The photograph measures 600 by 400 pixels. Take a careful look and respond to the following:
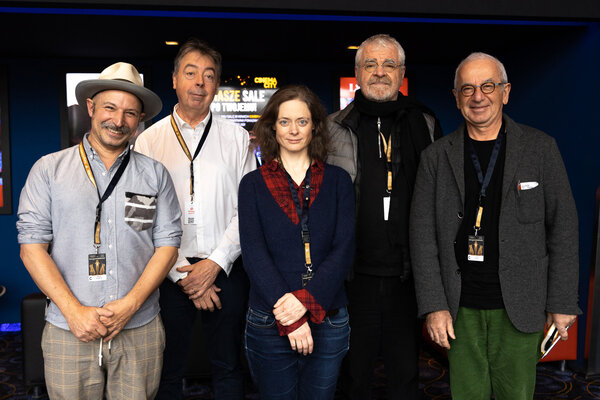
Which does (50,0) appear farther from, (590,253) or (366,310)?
(590,253)

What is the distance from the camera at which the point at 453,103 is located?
548 centimetres

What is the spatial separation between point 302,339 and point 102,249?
2.62ft

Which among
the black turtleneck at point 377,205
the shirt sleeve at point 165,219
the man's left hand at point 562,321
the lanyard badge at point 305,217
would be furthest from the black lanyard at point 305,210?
the man's left hand at point 562,321

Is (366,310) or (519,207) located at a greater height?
(519,207)

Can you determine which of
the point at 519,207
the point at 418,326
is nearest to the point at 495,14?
the point at 519,207

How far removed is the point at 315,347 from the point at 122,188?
946mm

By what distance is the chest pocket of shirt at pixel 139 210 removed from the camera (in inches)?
69.4

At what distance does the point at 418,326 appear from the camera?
218 cm

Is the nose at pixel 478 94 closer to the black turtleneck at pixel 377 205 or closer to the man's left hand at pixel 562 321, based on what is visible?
the black turtleneck at pixel 377 205

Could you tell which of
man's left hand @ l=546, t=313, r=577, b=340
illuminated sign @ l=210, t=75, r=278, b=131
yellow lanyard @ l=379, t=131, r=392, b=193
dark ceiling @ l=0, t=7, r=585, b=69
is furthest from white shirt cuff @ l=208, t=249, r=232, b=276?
illuminated sign @ l=210, t=75, r=278, b=131

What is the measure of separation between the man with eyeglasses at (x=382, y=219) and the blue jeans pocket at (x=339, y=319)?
29 cm

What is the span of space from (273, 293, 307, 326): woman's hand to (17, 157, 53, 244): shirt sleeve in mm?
863

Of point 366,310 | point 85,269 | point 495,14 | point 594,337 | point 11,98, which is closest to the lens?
point 85,269

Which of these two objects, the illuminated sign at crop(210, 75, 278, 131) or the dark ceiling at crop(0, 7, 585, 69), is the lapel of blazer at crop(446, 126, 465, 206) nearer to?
the dark ceiling at crop(0, 7, 585, 69)
